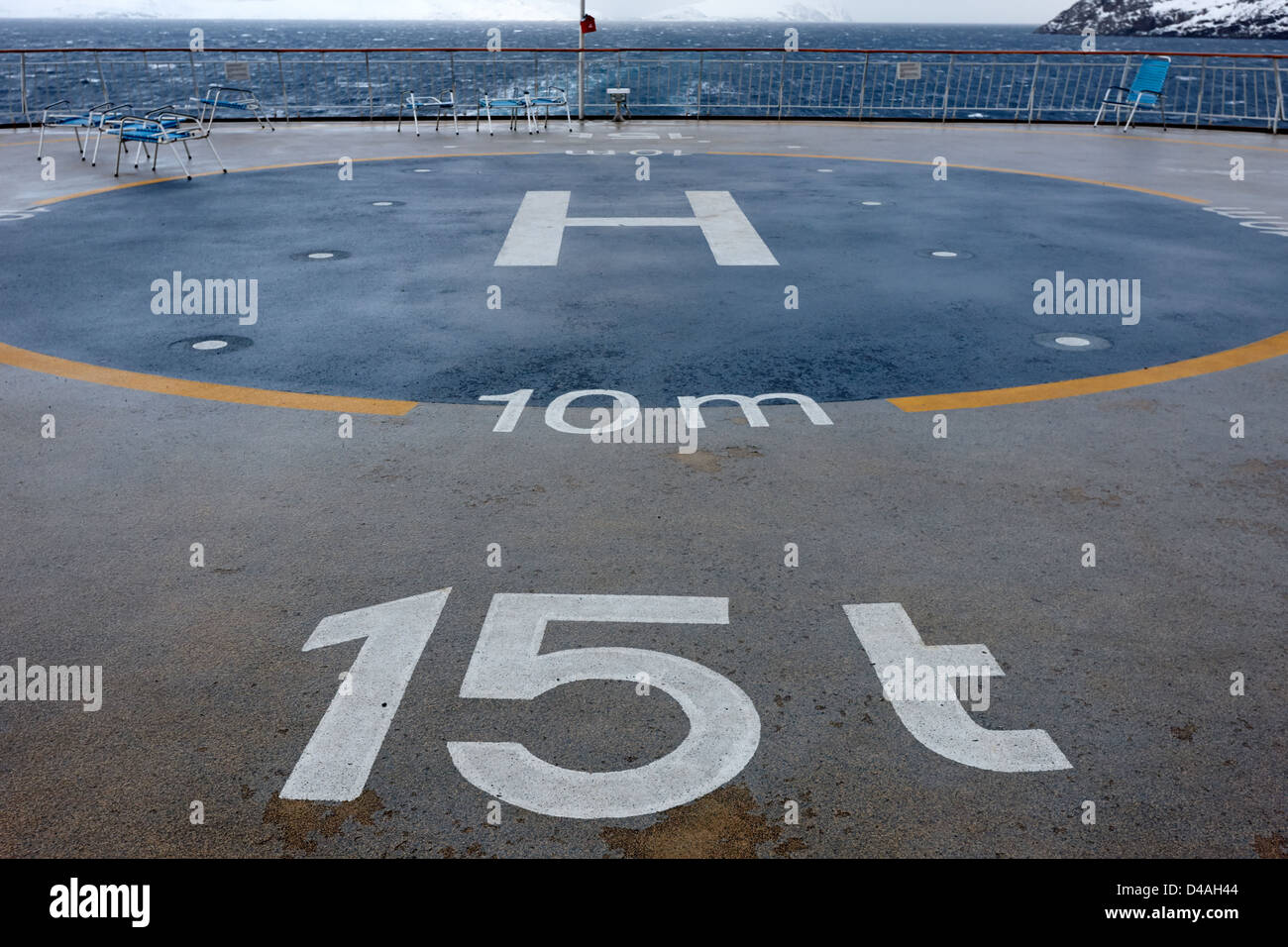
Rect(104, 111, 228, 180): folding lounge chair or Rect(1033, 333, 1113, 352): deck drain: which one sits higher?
Rect(104, 111, 228, 180): folding lounge chair

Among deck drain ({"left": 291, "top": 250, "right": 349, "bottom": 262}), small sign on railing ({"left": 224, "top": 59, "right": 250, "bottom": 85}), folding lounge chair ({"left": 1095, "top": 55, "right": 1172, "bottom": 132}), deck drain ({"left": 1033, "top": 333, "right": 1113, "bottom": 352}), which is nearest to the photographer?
deck drain ({"left": 1033, "top": 333, "right": 1113, "bottom": 352})

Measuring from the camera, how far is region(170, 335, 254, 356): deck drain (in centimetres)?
671

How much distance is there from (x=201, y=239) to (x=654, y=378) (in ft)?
19.2

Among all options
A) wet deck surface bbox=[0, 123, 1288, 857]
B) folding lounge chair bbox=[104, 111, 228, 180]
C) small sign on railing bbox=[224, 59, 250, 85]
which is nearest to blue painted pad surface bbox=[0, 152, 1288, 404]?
wet deck surface bbox=[0, 123, 1288, 857]

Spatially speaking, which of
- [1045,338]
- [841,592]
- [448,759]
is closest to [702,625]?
[841,592]

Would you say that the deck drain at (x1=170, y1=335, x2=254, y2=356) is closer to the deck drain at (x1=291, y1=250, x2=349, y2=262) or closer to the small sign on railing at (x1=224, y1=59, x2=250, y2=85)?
the deck drain at (x1=291, y1=250, x2=349, y2=262)

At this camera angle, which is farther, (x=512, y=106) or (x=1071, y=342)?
(x=512, y=106)

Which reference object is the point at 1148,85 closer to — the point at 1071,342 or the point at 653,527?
the point at 1071,342

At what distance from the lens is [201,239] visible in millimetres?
9812

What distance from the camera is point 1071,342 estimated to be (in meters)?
6.95

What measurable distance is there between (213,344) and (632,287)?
10.6ft

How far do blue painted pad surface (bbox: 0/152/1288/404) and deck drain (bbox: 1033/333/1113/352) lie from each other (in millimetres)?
107

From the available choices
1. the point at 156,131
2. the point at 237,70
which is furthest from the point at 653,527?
the point at 237,70
